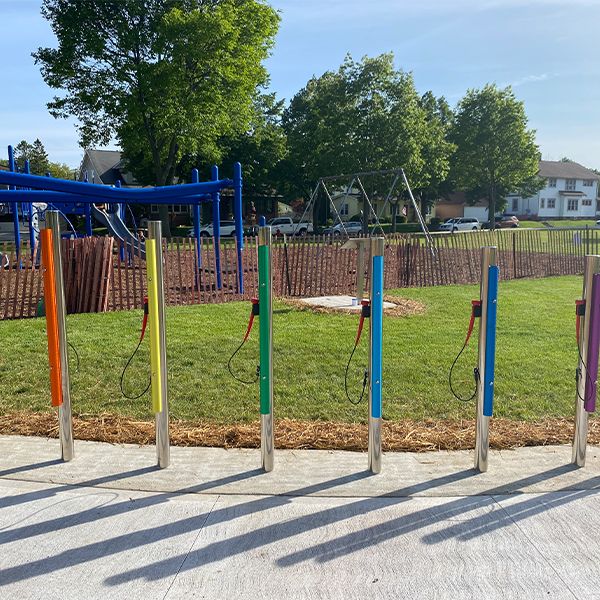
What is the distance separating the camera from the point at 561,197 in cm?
7606

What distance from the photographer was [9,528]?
9.77 ft

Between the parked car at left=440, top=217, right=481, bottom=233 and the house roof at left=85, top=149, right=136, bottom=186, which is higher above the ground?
the house roof at left=85, top=149, right=136, bottom=186

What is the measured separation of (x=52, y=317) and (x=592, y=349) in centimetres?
349

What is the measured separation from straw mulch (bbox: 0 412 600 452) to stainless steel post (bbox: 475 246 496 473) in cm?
43

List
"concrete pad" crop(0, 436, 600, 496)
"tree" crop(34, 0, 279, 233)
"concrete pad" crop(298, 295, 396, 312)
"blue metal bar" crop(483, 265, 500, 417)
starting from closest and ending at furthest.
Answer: "concrete pad" crop(0, 436, 600, 496), "blue metal bar" crop(483, 265, 500, 417), "concrete pad" crop(298, 295, 396, 312), "tree" crop(34, 0, 279, 233)

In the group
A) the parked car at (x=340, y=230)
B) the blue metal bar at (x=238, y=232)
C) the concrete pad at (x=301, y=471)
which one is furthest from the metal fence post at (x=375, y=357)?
the parked car at (x=340, y=230)

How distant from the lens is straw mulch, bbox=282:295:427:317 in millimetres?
9773

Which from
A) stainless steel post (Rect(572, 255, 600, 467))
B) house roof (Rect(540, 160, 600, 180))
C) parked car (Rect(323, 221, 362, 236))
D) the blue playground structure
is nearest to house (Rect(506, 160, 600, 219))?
house roof (Rect(540, 160, 600, 180))

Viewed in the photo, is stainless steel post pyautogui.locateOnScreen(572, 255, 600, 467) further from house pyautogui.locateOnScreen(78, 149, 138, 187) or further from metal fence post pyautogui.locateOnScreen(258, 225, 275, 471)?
house pyautogui.locateOnScreen(78, 149, 138, 187)

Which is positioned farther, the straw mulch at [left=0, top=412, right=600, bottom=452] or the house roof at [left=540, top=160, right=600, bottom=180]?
the house roof at [left=540, top=160, right=600, bottom=180]

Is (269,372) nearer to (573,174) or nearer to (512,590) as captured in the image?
(512,590)

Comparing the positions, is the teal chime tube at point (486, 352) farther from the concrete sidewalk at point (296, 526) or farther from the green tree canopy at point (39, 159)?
the green tree canopy at point (39, 159)

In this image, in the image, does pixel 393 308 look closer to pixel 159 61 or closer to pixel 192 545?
pixel 192 545

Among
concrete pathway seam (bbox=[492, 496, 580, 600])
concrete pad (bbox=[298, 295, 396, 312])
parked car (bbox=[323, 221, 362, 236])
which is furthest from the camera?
parked car (bbox=[323, 221, 362, 236])
